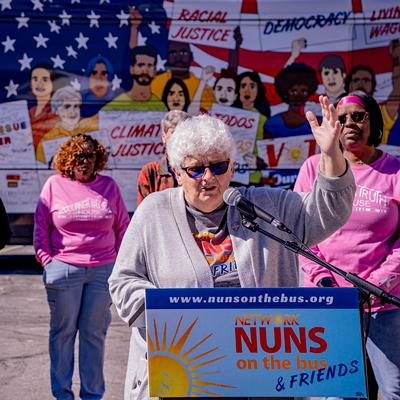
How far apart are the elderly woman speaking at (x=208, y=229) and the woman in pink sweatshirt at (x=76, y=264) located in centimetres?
221

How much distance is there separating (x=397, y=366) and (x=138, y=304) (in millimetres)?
1641

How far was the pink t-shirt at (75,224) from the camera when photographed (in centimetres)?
508

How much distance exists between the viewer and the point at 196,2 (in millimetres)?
9844

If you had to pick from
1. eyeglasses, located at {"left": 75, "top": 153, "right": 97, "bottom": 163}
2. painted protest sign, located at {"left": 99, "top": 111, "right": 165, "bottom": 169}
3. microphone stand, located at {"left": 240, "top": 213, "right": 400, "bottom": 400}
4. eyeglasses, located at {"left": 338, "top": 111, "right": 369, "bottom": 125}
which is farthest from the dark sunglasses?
painted protest sign, located at {"left": 99, "top": 111, "right": 165, "bottom": 169}

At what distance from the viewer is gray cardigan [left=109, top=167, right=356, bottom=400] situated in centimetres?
269

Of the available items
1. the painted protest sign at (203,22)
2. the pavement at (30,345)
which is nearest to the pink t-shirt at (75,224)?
the pavement at (30,345)

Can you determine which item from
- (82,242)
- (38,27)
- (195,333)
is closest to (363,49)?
(38,27)

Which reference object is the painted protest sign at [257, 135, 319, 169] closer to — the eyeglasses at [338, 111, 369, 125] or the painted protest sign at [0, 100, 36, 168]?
the painted protest sign at [0, 100, 36, 168]

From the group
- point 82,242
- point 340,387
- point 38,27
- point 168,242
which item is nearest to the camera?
point 340,387

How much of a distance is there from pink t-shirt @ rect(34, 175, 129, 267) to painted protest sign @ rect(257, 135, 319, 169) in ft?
16.3

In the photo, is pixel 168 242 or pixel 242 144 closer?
pixel 168 242

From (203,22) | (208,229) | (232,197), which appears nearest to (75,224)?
(208,229)

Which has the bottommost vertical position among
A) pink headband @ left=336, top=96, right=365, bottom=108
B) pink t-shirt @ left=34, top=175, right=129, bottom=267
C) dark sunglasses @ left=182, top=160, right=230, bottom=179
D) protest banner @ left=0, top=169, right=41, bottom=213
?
protest banner @ left=0, top=169, right=41, bottom=213

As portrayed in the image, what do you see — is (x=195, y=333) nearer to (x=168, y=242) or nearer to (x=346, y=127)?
(x=168, y=242)
